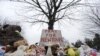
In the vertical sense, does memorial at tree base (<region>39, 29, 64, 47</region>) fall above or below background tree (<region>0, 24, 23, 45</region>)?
above

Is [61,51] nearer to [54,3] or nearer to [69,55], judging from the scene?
[69,55]

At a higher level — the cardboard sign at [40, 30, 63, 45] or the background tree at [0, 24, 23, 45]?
the cardboard sign at [40, 30, 63, 45]

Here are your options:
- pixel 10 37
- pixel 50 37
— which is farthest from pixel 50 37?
pixel 10 37

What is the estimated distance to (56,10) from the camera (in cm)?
2020

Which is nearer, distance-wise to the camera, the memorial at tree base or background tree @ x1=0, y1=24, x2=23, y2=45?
the memorial at tree base

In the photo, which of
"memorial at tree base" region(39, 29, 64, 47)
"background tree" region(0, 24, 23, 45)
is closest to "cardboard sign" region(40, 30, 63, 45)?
"memorial at tree base" region(39, 29, 64, 47)

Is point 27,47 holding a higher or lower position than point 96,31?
higher

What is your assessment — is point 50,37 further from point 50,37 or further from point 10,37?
point 10,37

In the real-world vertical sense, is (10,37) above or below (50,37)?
below

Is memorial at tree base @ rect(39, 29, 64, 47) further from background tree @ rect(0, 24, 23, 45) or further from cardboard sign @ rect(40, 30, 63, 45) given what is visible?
background tree @ rect(0, 24, 23, 45)

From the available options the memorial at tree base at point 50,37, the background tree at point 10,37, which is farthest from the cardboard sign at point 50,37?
the background tree at point 10,37

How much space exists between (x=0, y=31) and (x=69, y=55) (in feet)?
28.8

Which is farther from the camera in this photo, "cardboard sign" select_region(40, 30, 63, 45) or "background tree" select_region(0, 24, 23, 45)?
"background tree" select_region(0, 24, 23, 45)

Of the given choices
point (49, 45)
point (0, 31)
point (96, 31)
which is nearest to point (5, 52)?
point (49, 45)
